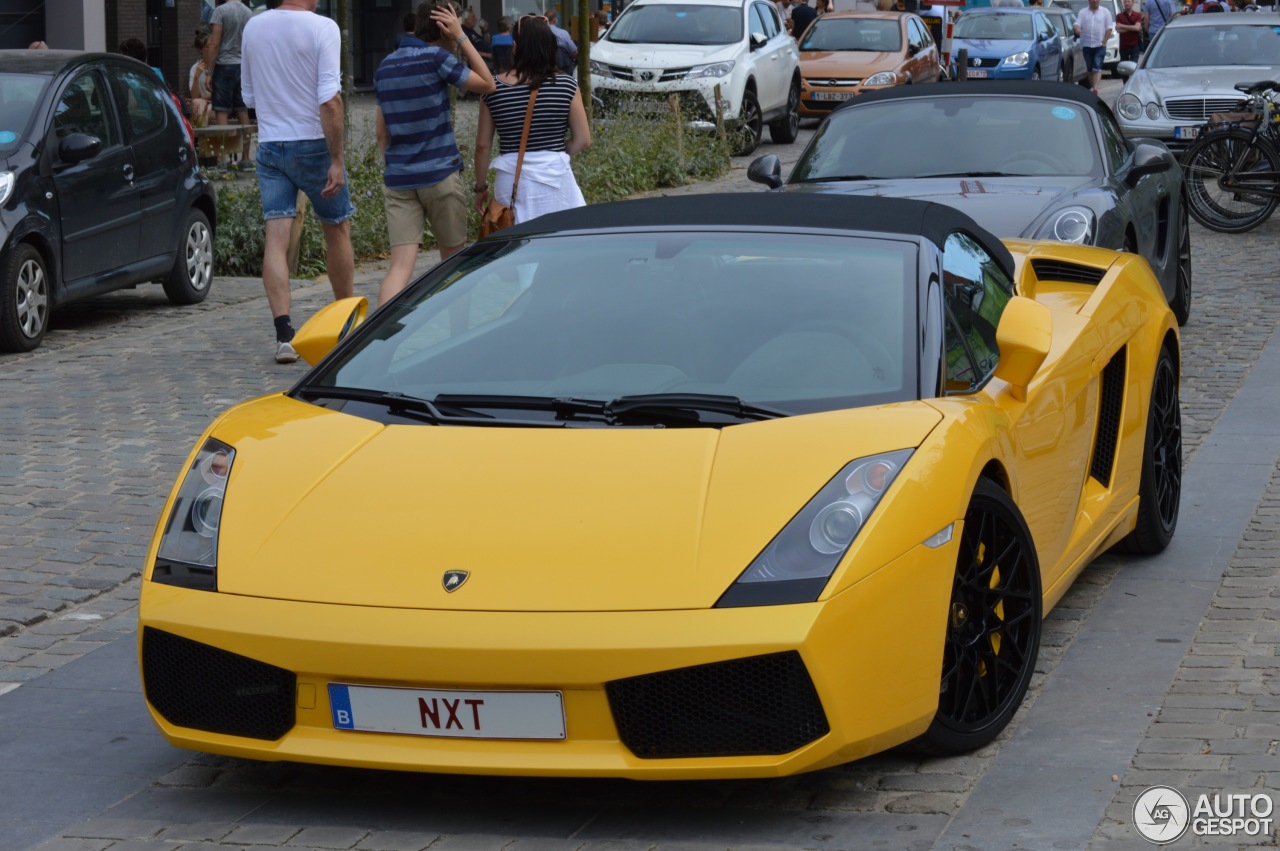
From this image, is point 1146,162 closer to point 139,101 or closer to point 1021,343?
point 1021,343

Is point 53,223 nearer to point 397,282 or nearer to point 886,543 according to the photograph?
point 397,282

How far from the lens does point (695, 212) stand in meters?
5.43

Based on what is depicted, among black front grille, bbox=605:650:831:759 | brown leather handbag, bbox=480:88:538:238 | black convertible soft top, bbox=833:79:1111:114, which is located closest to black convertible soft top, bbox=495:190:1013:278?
black front grille, bbox=605:650:831:759

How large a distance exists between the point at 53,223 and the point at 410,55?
96.6 inches

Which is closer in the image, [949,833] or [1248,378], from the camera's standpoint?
[949,833]

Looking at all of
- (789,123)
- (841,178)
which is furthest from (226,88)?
(841,178)

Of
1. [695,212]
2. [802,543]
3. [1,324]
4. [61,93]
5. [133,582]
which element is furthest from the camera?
[61,93]

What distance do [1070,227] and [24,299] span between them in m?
5.66

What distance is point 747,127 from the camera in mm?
24188

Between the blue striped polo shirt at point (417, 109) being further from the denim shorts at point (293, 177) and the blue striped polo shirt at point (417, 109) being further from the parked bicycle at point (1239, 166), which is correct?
the parked bicycle at point (1239, 166)

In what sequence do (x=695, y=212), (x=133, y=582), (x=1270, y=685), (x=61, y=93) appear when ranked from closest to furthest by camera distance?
1. (x=1270, y=685)
2. (x=695, y=212)
3. (x=133, y=582)
4. (x=61, y=93)

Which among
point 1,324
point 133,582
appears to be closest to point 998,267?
A: point 133,582

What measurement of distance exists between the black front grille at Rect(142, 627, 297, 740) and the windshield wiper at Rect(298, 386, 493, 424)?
81cm

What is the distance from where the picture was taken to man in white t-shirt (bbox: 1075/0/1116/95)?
33.4 m
